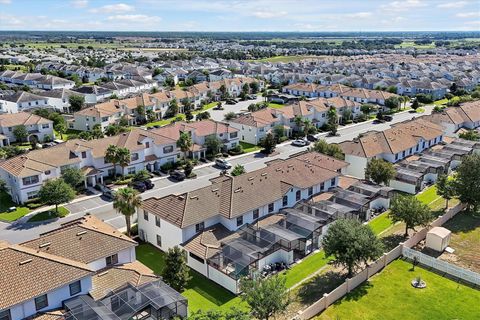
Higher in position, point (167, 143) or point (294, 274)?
point (167, 143)

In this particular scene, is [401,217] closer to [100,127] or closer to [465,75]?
[100,127]

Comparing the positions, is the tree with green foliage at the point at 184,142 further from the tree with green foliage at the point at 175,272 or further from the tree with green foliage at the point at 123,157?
the tree with green foliage at the point at 175,272

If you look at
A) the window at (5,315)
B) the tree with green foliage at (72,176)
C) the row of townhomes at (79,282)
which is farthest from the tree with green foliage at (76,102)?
the window at (5,315)

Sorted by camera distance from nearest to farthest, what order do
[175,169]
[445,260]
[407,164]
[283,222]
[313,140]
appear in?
1. [445,260]
2. [283,222]
3. [407,164]
4. [175,169]
5. [313,140]

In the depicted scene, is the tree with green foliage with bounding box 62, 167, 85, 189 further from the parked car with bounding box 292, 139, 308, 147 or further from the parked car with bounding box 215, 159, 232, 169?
the parked car with bounding box 292, 139, 308, 147

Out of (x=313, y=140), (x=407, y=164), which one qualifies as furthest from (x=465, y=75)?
(x=407, y=164)

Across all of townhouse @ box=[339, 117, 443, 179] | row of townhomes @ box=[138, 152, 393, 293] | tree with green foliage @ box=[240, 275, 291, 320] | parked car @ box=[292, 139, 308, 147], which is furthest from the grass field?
parked car @ box=[292, 139, 308, 147]
